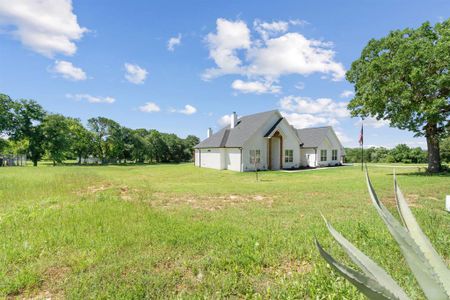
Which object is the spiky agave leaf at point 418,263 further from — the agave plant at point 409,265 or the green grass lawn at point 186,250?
the green grass lawn at point 186,250

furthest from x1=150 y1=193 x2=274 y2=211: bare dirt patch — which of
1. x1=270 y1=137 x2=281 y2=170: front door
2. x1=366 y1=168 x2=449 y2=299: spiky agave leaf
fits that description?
x1=270 y1=137 x2=281 y2=170: front door

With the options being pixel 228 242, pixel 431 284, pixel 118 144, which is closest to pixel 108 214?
pixel 228 242

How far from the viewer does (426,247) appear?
1311mm

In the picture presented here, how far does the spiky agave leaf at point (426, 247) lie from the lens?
118cm

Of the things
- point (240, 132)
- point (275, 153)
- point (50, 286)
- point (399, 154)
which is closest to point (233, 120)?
point (240, 132)

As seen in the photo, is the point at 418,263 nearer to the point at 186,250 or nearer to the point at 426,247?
the point at 426,247

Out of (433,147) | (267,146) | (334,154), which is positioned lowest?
(334,154)

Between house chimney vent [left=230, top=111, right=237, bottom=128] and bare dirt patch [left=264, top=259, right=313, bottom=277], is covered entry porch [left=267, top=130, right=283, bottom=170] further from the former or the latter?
bare dirt patch [left=264, top=259, right=313, bottom=277]

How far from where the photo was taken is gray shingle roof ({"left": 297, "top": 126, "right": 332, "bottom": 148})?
2920 centimetres

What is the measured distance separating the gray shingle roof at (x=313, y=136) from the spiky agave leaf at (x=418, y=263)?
29.3m

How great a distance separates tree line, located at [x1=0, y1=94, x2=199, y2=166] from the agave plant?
50157mm

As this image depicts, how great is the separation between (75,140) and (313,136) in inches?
1783

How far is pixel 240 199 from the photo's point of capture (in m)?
9.50

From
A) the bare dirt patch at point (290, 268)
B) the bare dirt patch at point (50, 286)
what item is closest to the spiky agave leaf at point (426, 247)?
the bare dirt patch at point (290, 268)
